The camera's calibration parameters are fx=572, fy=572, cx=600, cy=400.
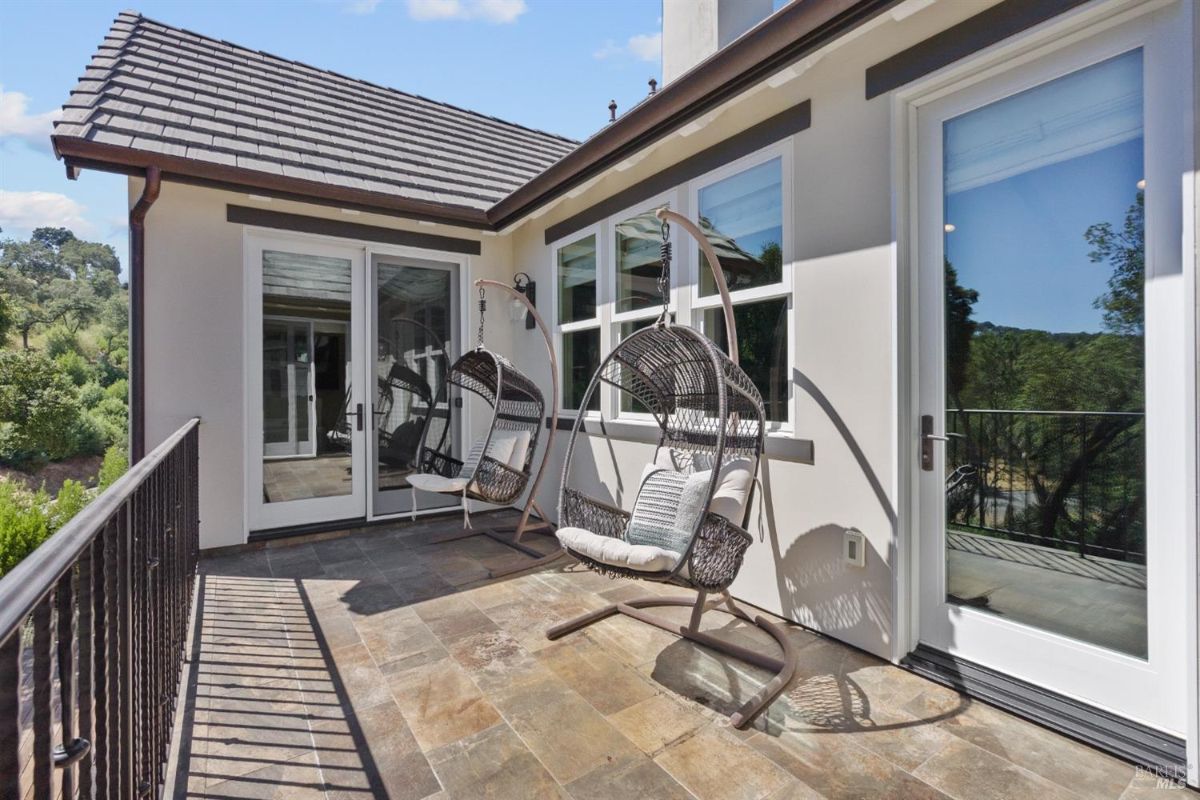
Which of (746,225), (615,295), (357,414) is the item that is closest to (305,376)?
(357,414)

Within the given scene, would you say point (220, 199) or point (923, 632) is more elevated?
point (220, 199)

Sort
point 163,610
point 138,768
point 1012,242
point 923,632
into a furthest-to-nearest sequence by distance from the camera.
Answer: point 923,632, point 1012,242, point 163,610, point 138,768

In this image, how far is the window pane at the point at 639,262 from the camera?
425cm

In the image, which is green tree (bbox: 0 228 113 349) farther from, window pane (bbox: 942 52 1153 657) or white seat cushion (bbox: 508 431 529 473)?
window pane (bbox: 942 52 1153 657)

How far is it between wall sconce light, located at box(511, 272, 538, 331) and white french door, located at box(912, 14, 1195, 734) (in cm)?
359

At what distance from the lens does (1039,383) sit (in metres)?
2.31

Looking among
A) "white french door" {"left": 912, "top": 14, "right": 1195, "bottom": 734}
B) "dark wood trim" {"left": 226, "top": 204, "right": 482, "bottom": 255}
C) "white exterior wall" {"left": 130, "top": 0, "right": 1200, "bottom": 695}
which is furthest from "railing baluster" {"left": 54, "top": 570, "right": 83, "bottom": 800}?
"dark wood trim" {"left": 226, "top": 204, "right": 482, "bottom": 255}

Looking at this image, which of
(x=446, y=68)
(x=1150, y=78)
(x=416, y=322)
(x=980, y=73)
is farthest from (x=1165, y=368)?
(x=446, y=68)

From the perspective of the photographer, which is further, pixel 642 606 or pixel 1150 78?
pixel 642 606

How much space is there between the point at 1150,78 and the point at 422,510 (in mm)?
5373

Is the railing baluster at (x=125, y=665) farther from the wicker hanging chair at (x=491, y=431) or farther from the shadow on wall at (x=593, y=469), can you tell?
the shadow on wall at (x=593, y=469)

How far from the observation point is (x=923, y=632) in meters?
2.64

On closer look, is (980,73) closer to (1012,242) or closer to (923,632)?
(1012,242)

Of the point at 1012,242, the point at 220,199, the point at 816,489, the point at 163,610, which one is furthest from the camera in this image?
the point at 220,199
